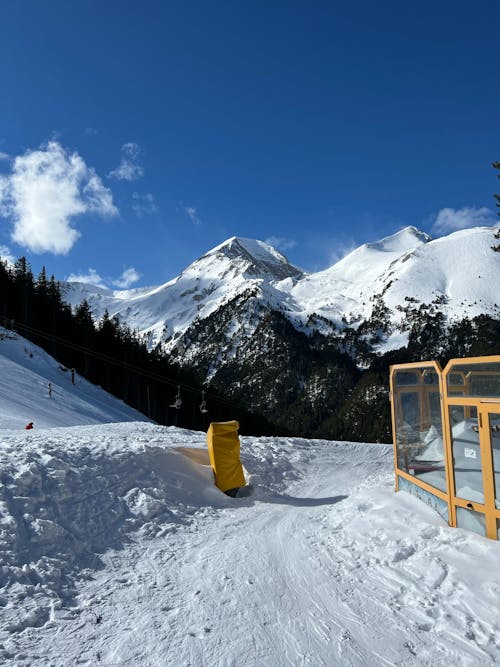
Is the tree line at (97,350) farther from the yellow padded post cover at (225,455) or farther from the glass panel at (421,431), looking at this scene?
the glass panel at (421,431)

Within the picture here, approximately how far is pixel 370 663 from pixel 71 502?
5.40 m

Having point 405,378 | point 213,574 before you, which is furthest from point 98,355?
point 213,574

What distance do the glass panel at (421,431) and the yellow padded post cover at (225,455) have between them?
4.04 m

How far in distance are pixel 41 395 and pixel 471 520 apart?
26.3 m

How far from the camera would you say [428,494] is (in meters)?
8.09

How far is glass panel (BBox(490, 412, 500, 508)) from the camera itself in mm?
6142

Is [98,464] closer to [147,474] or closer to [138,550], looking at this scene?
[147,474]

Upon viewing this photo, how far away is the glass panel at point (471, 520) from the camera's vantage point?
20.9 feet

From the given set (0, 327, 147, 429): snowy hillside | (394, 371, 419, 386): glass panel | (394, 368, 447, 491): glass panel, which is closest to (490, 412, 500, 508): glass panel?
(394, 368, 447, 491): glass panel

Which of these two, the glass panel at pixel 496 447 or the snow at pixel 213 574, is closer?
the snow at pixel 213 574

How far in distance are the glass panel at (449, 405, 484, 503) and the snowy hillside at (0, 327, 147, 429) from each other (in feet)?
55.4

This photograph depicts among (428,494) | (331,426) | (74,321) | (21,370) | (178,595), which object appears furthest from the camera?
(331,426)

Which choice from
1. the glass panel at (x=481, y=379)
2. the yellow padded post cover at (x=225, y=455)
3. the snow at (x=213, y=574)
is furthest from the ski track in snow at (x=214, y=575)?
the glass panel at (x=481, y=379)

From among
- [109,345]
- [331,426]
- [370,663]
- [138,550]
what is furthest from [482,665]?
[331,426]
